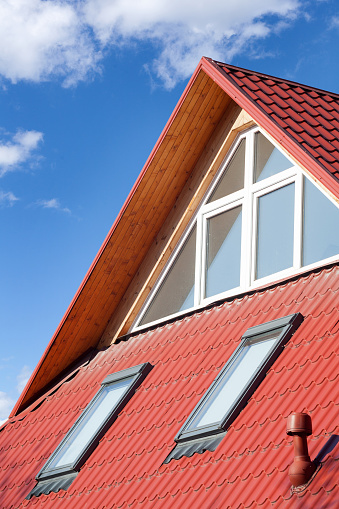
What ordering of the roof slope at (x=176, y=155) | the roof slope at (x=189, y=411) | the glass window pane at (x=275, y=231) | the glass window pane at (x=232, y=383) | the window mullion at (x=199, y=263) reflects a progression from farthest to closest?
the window mullion at (x=199, y=263) < the glass window pane at (x=275, y=231) < the roof slope at (x=176, y=155) < the glass window pane at (x=232, y=383) < the roof slope at (x=189, y=411)

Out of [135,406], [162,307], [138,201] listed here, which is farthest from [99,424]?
[138,201]

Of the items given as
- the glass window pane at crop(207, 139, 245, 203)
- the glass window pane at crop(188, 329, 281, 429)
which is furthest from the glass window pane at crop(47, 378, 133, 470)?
the glass window pane at crop(207, 139, 245, 203)

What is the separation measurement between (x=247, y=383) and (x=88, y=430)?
2745 millimetres

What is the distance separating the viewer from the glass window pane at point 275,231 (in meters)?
9.46

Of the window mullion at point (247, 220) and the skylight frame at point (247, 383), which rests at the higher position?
the window mullion at point (247, 220)

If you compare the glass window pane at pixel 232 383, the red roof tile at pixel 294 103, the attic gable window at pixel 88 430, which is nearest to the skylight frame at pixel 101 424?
the attic gable window at pixel 88 430

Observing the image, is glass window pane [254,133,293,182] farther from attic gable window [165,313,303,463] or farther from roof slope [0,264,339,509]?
attic gable window [165,313,303,463]

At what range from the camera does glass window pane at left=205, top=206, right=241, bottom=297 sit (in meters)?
10.4

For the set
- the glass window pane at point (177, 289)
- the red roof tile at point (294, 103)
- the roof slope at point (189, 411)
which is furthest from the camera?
the glass window pane at point (177, 289)

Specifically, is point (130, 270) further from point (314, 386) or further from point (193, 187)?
point (314, 386)

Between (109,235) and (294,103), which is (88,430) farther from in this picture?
(294,103)

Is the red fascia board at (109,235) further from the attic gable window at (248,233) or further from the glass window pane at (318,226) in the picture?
the glass window pane at (318,226)

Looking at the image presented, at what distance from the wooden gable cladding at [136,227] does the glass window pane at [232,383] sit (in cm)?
351

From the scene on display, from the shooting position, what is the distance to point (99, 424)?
380 inches
